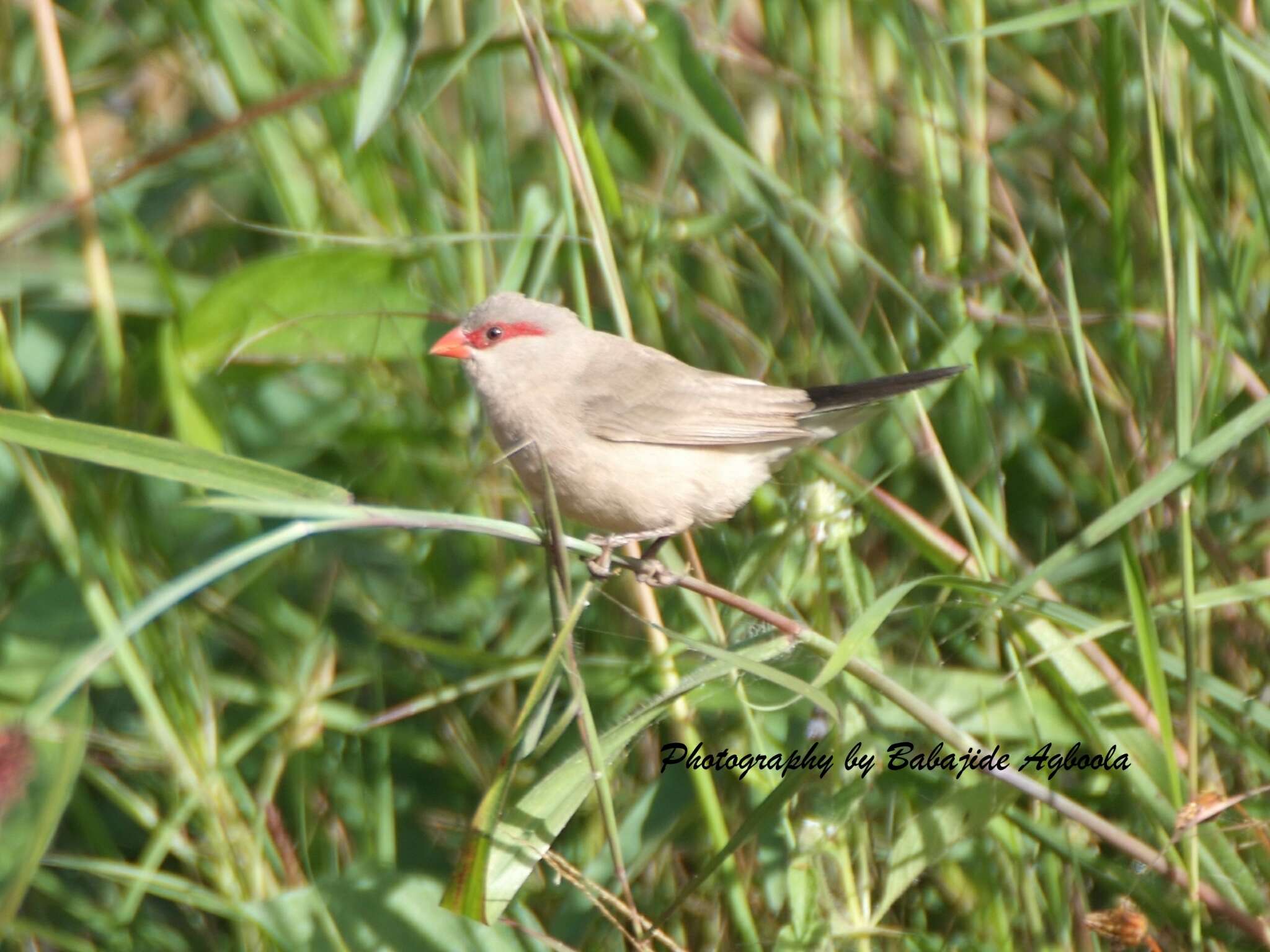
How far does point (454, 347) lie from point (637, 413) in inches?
15.1

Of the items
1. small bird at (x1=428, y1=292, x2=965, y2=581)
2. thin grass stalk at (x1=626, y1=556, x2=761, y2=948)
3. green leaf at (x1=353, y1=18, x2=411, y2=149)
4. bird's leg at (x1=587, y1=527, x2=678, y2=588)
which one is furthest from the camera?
small bird at (x1=428, y1=292, x2=965, y2=581)

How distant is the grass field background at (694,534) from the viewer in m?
2.16

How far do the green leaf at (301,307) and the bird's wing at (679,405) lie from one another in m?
0.46

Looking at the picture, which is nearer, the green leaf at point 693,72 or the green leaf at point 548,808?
the green leaf at point 548,808

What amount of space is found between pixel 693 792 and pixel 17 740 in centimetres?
116

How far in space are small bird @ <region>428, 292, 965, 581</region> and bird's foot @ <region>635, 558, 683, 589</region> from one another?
0.17m

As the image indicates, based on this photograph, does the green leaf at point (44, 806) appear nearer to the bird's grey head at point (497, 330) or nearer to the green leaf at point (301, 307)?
the green leaf at point (301, 307)

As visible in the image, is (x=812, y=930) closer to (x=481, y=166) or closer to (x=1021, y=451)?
(x=1021, y=451)

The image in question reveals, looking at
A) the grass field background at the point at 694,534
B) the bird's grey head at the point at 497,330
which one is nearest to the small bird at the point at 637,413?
the bird's grey head at the point at 497,330

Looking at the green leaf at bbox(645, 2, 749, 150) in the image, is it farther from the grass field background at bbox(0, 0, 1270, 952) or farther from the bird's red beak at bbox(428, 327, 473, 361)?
the bird's red beak at bbox(428, 327, 473, 361)

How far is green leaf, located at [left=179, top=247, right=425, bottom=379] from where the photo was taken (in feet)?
8.43

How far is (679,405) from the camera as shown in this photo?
8.41 ft

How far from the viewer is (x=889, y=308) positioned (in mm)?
2805

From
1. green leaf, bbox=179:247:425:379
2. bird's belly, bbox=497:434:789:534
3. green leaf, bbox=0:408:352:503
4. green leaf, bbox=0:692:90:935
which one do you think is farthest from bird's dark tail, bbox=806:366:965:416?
green leaf, bbox=0:692:90:935
